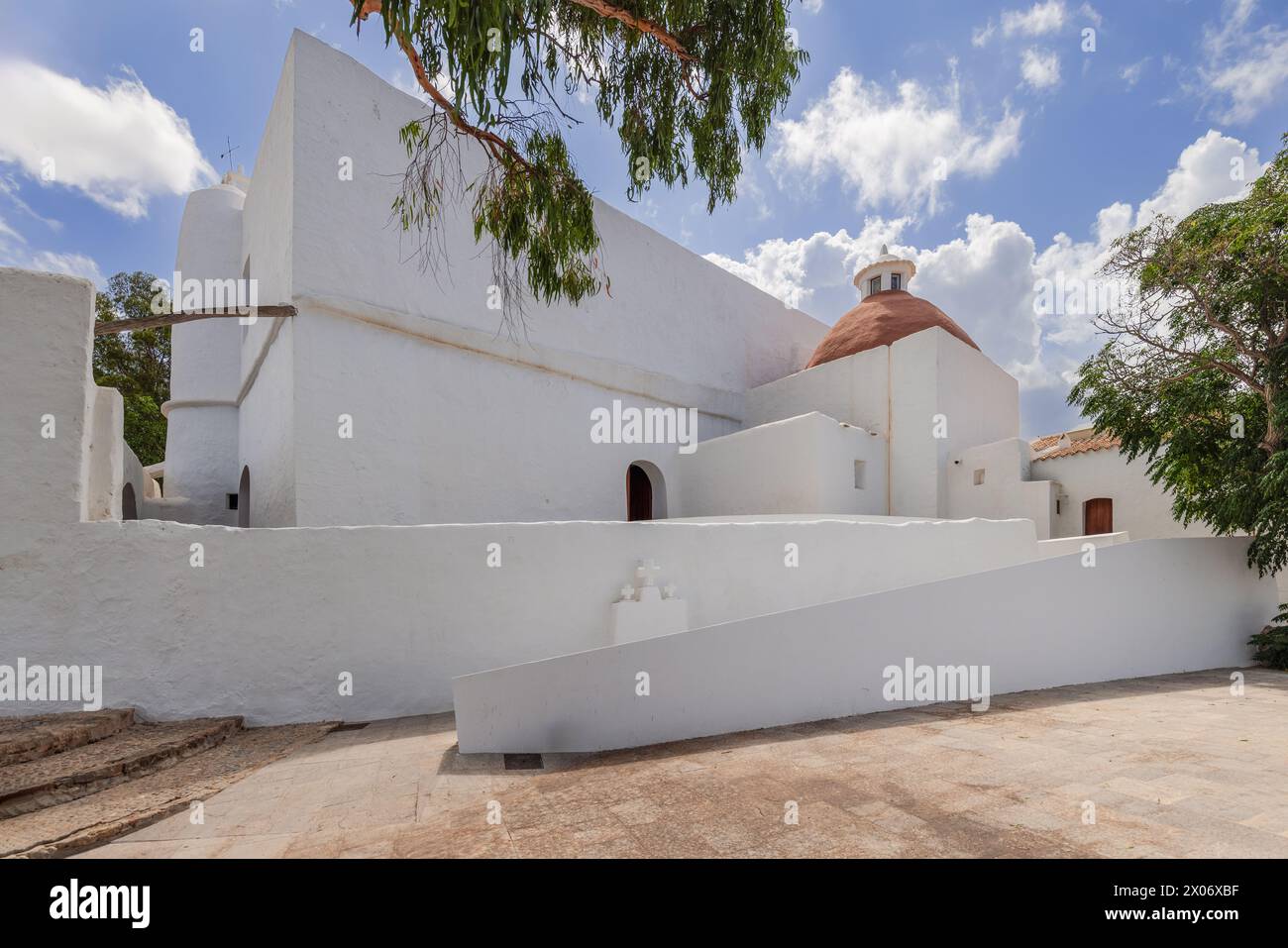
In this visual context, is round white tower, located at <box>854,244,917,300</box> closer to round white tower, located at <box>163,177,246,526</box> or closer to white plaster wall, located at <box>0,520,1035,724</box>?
white plaster wall, located at <box>0,520,1035,724</box>

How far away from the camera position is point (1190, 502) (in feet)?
29.3

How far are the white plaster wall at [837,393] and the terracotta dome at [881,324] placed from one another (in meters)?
0.58

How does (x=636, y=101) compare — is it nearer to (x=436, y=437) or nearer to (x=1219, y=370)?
(x=436, y=437)

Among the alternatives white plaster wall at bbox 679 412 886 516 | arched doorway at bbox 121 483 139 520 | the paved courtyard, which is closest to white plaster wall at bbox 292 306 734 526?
white plaster wall at bbox 679 412 886 516

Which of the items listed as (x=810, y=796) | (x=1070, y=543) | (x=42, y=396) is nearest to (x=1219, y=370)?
(x=1070, y=543)

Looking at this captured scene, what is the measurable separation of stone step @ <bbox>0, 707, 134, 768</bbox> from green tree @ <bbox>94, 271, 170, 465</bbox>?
1432 cm

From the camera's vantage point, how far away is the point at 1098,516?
12.4 m

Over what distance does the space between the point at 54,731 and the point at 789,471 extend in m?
10.0

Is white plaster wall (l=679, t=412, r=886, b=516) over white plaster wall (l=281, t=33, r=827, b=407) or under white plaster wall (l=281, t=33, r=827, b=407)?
under

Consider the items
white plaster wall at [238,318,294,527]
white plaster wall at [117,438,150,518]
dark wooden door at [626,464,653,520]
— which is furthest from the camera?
dark wooden door at [626,464,653,520]

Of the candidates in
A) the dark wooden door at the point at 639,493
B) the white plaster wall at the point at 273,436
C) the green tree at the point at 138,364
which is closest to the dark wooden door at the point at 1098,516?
the dark wooden door at the point at 639,493

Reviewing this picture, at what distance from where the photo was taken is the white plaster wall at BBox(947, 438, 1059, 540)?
12.1 m

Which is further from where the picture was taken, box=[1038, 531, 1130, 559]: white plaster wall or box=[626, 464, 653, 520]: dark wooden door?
box=[626, 464, 653, 520]: dark wooden door

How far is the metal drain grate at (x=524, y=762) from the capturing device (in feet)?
13.5
